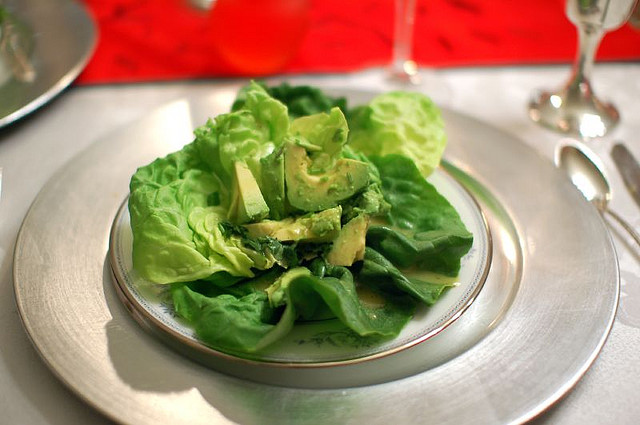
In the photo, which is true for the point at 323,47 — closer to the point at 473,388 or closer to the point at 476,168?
the point at 476,168

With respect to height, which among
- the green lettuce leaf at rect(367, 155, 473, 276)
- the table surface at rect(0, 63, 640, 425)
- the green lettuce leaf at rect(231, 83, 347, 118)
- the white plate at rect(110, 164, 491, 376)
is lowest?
the table surface at rect(0, 63, 640, 425)

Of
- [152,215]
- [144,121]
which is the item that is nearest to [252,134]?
[152,215]

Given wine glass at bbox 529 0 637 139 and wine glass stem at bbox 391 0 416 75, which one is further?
wine glass stem at bbox 391 0 416 75

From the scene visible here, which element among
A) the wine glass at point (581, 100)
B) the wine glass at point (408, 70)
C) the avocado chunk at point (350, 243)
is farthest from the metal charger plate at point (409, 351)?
the wine glass at point (408, 70)

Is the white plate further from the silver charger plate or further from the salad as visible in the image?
the silver charger plate

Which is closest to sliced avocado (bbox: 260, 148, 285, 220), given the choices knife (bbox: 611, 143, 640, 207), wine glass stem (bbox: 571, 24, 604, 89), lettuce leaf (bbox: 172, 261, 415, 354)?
lettuce leaf (bbox: 172, 261, 415, 354)

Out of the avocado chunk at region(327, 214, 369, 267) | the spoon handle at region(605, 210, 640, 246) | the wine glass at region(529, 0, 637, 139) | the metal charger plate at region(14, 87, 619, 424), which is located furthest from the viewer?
the wine glass at region(529, 0, 637, 139)

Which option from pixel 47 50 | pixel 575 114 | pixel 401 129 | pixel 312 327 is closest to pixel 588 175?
pixel 575 114

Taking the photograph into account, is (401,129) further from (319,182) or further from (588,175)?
(588,175)
